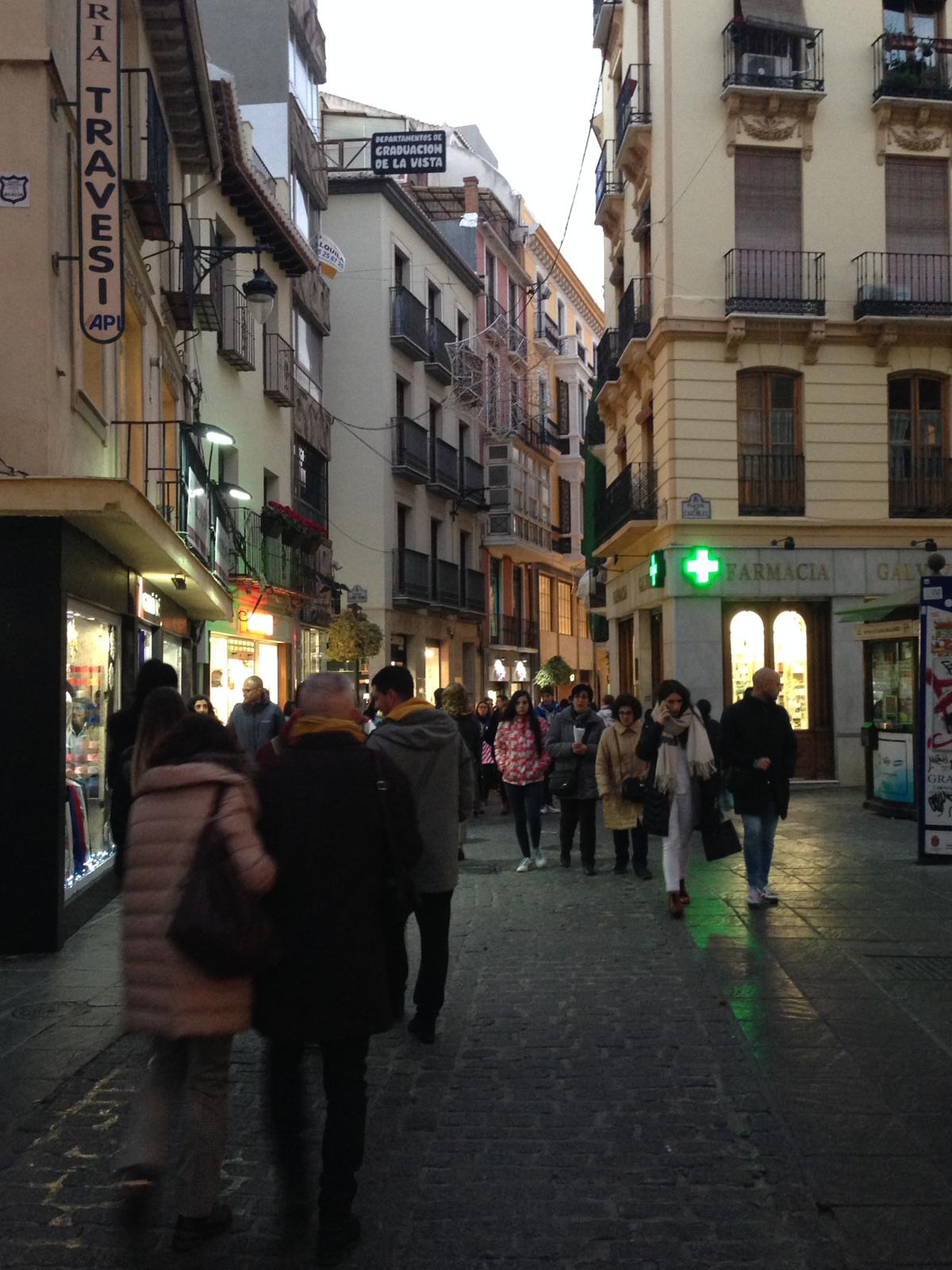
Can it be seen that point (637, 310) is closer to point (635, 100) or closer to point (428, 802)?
point (635, 100)

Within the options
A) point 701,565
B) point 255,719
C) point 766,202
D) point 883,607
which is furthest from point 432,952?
point 766,202

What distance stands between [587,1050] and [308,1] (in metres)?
26.4

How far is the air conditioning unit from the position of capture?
2367 centimetres

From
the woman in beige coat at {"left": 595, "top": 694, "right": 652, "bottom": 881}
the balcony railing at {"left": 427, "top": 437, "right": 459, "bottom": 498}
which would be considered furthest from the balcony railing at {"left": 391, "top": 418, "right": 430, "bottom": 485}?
the woman in beige coat at {"left": 595, "top": 694, "right": 652, "bottom": 881}

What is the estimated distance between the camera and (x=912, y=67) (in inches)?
945

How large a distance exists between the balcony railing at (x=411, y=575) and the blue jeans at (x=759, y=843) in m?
23.7

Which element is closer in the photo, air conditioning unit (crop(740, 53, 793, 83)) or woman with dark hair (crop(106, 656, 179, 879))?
woman with dark hair (crop(106, 656, 179, 879))

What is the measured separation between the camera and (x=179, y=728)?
14.6ft

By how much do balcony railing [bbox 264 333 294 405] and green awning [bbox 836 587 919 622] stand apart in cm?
1167

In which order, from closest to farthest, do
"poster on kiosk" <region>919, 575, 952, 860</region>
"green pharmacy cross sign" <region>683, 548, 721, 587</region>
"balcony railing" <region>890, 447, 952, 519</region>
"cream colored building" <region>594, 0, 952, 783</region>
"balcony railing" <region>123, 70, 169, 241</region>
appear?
"balcony railing" <region>123, 70, 169, 241</region> < "poster on kiosk" <region>919, 575, 952, 860</region> < "green pharmacy cross sign" <region>683, 548, 721, 587</region> < "cream colored building" <region>594, 0, 952, 783</region> < "balcony railing" <region>890, 447, 952, 519</region>

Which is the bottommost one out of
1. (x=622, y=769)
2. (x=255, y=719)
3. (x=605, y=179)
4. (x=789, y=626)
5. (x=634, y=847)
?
(x=634, y=847)

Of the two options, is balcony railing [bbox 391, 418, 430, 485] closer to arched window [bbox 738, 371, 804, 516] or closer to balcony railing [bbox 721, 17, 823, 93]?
arched window [bbox 738, 371, 804, 516]

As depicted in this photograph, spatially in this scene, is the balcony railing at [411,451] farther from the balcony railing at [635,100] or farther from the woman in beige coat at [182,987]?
the woman in beige coat at [182,987]

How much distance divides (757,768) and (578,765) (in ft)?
9.82
